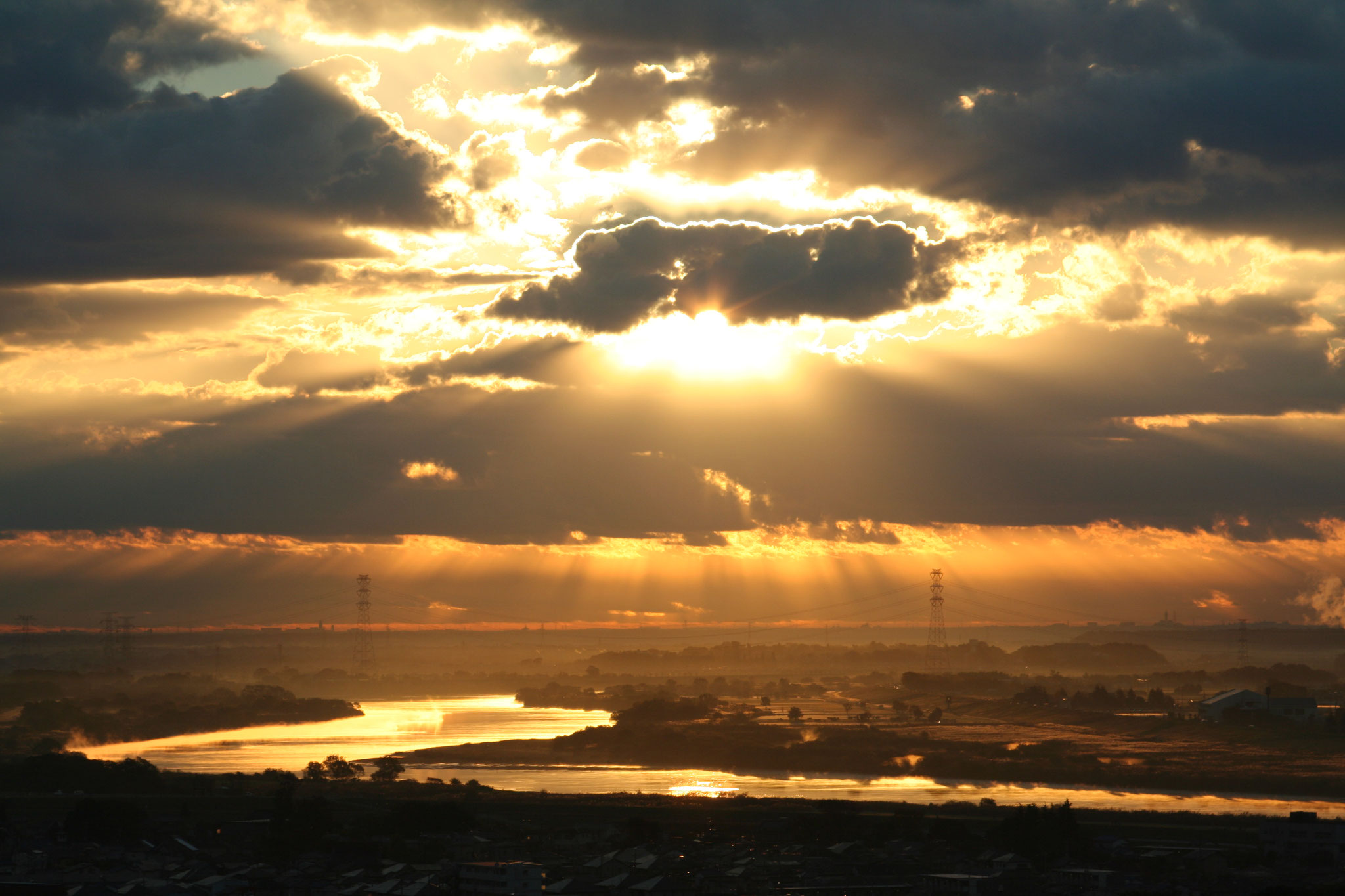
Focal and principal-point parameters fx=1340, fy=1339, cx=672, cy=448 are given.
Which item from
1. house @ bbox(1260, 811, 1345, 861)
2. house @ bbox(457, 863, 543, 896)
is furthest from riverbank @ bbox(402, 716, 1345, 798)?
house @ bbox(457, 863, 543, 896)

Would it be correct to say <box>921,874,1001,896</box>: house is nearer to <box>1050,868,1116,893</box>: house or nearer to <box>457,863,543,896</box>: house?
<box>1050,868,1116,893</box>: house

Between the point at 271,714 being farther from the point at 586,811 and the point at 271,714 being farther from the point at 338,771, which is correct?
the point at 586,811

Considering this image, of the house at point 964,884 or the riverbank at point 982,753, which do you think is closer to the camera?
the house at point 964,884

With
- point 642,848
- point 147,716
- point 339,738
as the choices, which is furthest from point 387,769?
point 147,716

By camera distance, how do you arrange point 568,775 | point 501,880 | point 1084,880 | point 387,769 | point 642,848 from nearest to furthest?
→ point 501,880 < point 1084,880 < point 642,848 < point 387,769 < point 568,775

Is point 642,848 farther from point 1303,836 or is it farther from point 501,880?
point 1303,836

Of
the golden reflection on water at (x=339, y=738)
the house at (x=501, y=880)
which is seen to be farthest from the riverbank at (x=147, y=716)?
the house at (x=501, y=880)

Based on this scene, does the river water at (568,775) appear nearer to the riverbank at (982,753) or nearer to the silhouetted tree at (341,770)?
the riverbank at (982,753)
